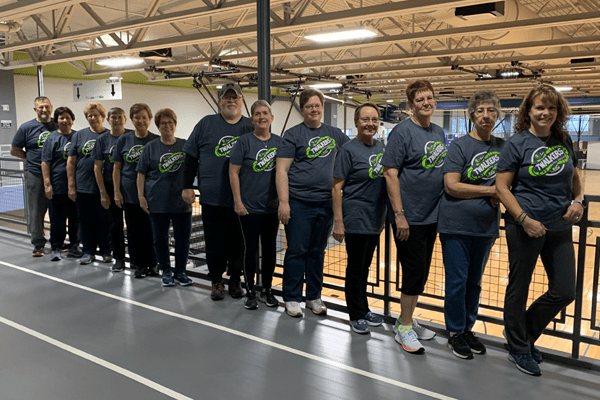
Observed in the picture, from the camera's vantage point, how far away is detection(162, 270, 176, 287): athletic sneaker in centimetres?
413

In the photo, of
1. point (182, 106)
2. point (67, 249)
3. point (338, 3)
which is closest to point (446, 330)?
point (67, 249)

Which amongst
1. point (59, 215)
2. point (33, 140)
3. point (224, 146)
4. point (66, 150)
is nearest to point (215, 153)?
point (224, 146)

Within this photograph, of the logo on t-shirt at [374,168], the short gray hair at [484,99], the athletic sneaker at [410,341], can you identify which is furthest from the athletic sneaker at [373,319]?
the short gray hair at [484,99]

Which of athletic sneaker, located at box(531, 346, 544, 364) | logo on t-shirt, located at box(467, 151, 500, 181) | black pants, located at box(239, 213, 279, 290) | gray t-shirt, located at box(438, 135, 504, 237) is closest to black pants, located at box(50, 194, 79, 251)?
black pants, located at box(239, 213, 279, 290)

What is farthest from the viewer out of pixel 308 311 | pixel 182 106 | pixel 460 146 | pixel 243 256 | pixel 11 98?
pixel 182 106

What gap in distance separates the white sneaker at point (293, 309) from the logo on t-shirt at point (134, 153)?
6.13ft

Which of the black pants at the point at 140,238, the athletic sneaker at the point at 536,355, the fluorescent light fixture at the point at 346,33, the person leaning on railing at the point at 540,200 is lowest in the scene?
the athletic sneaker at the point at 536,355

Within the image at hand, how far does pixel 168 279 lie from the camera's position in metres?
4.15

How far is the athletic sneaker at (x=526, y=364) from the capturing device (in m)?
2.57

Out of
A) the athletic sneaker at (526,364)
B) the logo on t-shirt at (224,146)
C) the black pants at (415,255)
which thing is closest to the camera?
the athletic sneaker at (526,364)

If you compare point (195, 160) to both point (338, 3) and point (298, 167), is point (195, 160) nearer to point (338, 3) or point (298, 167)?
point (298, 167)

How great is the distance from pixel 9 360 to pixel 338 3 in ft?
31.2

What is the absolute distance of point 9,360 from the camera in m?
2.79

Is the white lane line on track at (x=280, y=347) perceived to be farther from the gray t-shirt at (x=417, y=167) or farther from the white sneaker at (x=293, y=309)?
the gray t-shirt at (x=417, y=167)
